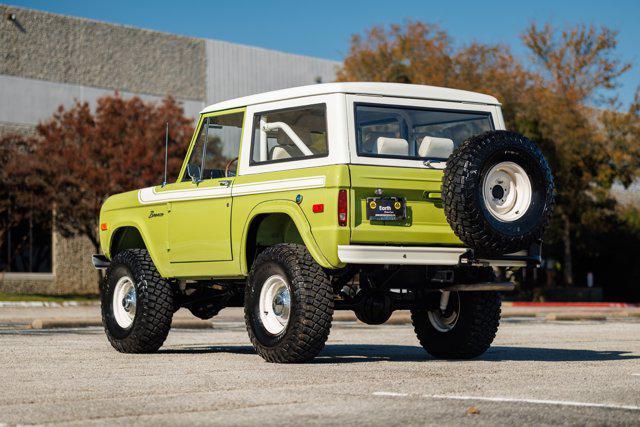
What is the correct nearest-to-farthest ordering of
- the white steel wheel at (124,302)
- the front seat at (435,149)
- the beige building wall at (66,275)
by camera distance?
the front seat at (435,149)
the white steel wheel at (124,302)
the beige building wall at (66,275)

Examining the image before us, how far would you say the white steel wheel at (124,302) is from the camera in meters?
12.7

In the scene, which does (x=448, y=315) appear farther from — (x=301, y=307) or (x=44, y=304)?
(x=44, y=304)

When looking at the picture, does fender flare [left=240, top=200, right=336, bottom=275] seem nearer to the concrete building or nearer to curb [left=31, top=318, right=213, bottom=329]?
curb [left=31, top=318, right=213, bottom=329]

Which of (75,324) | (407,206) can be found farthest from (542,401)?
(75,324)

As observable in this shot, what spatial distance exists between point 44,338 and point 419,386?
322 inches

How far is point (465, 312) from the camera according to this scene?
38.5ft

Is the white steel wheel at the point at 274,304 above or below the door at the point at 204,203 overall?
below

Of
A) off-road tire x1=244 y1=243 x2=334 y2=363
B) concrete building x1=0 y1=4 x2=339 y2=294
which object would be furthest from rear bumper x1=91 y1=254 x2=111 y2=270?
concrete building x1=0 y1=4 x2=339 y2=294

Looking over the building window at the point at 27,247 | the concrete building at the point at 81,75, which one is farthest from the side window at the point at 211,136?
the concrete building at the point at 81,75

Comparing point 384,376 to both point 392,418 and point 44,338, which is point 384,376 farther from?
point 44,338

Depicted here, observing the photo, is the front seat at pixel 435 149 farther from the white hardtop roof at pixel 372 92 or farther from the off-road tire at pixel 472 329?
the off-road tire at pixel 472 329

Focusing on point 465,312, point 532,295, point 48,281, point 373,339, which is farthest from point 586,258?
point 465,312

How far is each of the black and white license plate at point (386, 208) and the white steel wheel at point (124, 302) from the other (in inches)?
141

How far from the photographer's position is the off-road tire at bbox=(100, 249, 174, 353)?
12.2m
